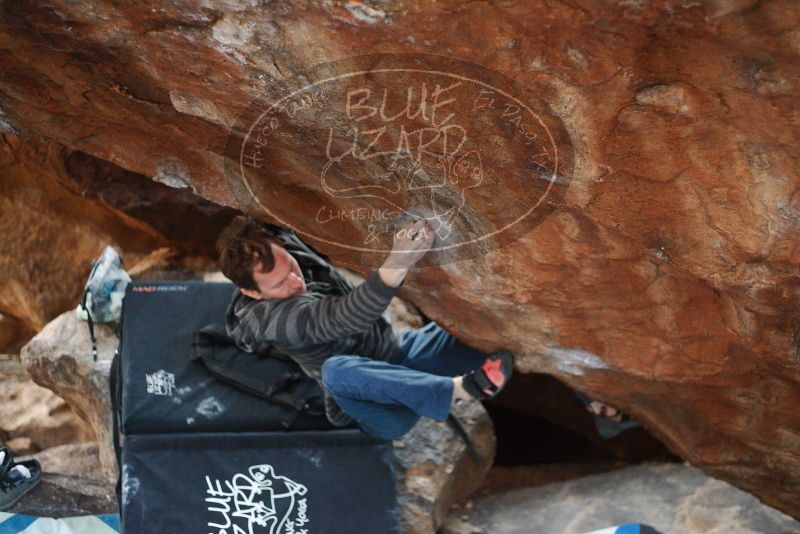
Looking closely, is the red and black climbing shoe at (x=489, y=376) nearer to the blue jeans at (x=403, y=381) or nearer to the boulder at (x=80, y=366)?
the blue jeans at (x=403, y=381)

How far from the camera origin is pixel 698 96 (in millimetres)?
1618

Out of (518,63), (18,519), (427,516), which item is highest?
(518,63)

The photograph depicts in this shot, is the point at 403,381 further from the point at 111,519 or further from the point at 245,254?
the point at 111,519

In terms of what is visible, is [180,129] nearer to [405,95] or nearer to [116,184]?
[405,95]

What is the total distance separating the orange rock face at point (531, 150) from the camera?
159 cm

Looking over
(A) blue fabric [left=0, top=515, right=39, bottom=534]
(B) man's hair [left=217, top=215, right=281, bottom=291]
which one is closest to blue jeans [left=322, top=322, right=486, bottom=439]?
(B) man's hair [left=217, top=215, right=281, bottom=291]

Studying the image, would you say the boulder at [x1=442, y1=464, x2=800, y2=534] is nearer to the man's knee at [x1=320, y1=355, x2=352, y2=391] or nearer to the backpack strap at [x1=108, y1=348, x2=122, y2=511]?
the man's knee at [x1=320, y1=355, x2=352, y2=391]

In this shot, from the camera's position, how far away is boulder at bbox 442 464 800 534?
2990 mm

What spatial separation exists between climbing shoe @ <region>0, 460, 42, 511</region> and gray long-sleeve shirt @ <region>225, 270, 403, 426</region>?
1.08 meters

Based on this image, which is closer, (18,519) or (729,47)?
(729,47)

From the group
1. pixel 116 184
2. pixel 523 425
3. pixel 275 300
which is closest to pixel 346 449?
pixel 275 300

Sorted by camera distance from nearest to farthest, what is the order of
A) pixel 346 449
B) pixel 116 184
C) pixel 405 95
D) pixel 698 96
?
pixel 698 96 → pixel 405 95 → pixel 346 449 → pixel 116 184

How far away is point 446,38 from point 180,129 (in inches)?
38.4

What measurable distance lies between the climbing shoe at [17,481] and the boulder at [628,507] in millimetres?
1599
